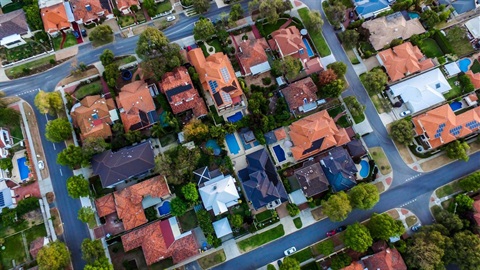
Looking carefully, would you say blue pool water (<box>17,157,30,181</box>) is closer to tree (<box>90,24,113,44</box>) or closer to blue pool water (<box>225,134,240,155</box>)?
tree (<box>90,24,113,44</box>)

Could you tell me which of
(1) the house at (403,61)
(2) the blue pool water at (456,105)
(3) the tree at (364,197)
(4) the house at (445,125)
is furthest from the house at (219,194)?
(2) the blue pool water at (456,105)

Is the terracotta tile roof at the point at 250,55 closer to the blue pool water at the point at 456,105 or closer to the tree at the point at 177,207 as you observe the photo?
the tree at the point at 177,207

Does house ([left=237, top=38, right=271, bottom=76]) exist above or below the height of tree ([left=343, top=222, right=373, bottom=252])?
above

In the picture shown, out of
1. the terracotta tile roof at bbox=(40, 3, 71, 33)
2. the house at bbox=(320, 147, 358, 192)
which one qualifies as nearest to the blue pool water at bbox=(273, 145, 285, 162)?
the house at bbox=(320, 147, 358, 192)

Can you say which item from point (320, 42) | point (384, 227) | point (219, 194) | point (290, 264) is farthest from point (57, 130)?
point (384, 227)

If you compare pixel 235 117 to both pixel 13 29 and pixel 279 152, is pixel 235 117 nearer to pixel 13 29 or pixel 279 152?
pixel 279 152

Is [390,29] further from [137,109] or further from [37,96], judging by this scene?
[37,96]
